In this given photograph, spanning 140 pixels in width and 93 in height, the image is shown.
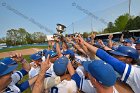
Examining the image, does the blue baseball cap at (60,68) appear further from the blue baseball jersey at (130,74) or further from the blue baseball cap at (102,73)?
the blue baseball cap at (102,73)


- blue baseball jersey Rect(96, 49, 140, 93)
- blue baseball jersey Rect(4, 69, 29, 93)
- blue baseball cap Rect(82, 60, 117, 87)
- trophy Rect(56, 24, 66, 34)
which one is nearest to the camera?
blue baseball cap Rect(82, 60, 117, 87)

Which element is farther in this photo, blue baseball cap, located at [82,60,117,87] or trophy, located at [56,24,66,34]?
trophy, located at [56,24,66,34]

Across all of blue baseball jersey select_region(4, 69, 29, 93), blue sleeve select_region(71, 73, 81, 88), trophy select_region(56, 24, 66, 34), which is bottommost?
blue baseball jersey select_region(4, 69, 29, 93)

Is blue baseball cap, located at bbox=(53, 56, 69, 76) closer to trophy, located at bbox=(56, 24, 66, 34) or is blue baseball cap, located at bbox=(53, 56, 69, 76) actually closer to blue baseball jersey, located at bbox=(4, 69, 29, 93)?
blue baseball jersey, located at bbox=(4, 69, 29, 93)

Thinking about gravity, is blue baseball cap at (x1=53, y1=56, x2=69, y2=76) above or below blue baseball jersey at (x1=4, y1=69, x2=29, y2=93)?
above

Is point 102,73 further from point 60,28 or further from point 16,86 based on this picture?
point 60,28

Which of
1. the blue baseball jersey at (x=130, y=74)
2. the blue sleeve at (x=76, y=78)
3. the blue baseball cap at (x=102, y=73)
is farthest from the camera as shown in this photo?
the blue sleeve at (x=76, y=78)

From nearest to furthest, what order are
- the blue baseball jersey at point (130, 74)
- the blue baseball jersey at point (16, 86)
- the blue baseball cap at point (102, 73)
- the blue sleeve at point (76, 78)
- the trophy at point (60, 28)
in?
the blue baseball cap at point (102, 73) < the blue baseball jersey at point (130, 74) < the blue sleeve at point (76, 78) < the blue baseball jersey at point (16, 86) < the trophy at point (60, 28)

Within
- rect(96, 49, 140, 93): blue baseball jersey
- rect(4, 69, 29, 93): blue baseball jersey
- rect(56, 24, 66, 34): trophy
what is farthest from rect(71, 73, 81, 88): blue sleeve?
rect(56, 24, 66, 34): trophy

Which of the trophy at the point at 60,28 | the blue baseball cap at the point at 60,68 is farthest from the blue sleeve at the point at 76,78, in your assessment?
the trophy at the point at 60,28

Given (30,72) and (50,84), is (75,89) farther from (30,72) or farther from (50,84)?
(30,72)

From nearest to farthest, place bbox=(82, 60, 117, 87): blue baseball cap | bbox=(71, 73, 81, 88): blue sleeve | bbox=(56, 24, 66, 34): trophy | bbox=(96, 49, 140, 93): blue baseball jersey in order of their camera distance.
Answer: bbox=(82, 60, 117, 87): blue baseball cap < bbox=(96, 49, 140, 93): blue baseball jersey < bbox=(71, 73, 81, 88): blue sleeve < bbox=(56, 24, 66, 34): trophy

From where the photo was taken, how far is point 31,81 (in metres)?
4.38

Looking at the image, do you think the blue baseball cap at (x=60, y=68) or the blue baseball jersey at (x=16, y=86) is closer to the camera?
the blue baseball cap at (x=60, y=68)
